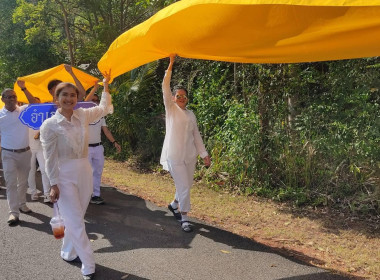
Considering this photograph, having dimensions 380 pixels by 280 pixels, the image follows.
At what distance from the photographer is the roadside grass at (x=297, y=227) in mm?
4637

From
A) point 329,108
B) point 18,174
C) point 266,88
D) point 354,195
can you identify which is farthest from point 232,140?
point 18,174

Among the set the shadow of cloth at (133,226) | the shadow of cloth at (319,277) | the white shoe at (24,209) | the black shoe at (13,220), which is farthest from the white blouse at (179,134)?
the white shoe at (24,209)

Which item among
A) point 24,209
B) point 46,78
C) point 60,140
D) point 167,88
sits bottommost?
point 24,209

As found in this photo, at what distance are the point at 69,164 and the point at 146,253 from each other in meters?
1.54

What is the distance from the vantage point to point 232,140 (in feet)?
26.5

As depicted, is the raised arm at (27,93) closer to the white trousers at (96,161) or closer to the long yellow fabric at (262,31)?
the white trousers at (96,161)

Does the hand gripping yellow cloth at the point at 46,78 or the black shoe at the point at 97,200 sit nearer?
the hand gripping yellow cloth at the point at 46,78

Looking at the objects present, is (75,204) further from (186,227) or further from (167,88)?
(167,88)

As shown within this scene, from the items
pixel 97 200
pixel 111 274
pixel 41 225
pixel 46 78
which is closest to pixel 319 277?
pixel 111 274

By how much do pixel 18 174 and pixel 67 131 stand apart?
9.05 ft

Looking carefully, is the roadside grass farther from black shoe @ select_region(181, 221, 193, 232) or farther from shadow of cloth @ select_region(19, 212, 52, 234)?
shadow of cloth @ select_region(19, 212, 52, 234)

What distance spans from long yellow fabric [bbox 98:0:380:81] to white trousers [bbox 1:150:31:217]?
2.57 m

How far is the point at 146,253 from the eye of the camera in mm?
4797

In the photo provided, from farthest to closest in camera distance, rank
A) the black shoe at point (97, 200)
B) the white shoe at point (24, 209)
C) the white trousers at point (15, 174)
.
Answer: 1. the black shoe at point (97, 200)
2. the white shoe at point (24, 209)
3. the white trousers at point (15, 174)
